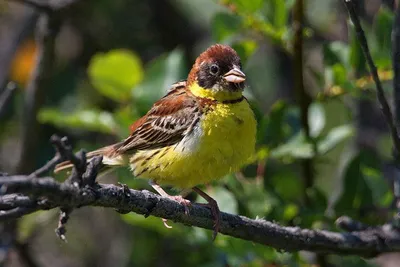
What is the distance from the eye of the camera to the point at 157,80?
4.21 m

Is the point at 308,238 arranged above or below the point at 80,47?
above

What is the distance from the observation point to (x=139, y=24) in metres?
6.07

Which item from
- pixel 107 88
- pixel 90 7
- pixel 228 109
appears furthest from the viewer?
pixel 90 7

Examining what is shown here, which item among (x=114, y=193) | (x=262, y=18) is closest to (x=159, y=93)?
(x=262, y=18)

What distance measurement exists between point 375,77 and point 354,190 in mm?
995

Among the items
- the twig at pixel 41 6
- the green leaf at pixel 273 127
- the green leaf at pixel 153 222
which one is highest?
the twig at pixel 41 6

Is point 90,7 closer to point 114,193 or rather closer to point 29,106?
point 29,106

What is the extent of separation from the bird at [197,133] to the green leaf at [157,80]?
53mm

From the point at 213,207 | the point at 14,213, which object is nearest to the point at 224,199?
the point at 213,207

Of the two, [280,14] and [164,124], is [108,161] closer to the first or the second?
[164,124]

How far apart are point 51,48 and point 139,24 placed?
A: 5.07 feet

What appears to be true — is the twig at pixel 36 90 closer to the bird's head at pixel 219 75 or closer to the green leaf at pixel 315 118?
the bird's head at pixel 219 75

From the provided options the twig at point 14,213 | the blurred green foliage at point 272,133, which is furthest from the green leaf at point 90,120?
the twig at point 14,213

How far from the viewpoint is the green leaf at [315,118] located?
410cm
